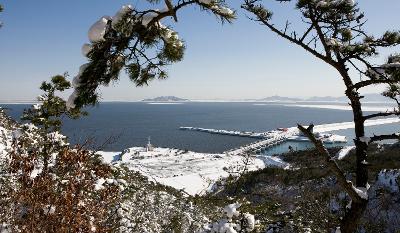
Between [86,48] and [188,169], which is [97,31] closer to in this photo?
[86,48]

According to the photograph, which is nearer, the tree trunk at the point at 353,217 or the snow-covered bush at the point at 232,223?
the tree trunk at the point at 353,217

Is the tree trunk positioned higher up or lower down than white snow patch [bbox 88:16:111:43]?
lower down

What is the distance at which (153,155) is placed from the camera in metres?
67.2

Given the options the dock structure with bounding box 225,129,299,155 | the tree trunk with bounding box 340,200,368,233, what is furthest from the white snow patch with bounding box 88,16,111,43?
the dock structure with bounding box 225,129,299,155

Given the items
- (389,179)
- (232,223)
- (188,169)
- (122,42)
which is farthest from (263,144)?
(122,42)

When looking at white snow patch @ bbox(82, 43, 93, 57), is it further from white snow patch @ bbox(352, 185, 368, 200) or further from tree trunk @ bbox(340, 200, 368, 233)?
tree trunk @ bbox(340, 200, 368, 233)

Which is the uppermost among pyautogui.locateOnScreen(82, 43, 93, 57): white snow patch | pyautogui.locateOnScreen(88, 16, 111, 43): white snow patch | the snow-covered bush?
A: pyautogui.locateOnScreen(88, 16, 111, 43): white snow patch

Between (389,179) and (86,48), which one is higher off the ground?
(86,48)

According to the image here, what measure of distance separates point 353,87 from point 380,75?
1.44 ft

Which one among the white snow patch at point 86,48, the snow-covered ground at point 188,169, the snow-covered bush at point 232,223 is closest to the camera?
the white snow patch at point 86,48

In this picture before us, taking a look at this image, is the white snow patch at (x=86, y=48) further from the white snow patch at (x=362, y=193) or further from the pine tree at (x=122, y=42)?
the white snow patch at (x=362, y=193)

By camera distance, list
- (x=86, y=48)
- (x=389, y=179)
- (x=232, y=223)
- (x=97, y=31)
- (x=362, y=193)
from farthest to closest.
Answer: (x=389, y=179), (x=232, y=223), (x=362, y=193), (x=86, y=48), (x=97, y=31)

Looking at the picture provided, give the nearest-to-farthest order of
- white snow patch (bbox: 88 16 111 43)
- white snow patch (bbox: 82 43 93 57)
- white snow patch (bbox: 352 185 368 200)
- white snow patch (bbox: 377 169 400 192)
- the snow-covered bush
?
white snow patch (bbox: 88 16 111 43) → white snow patch (bbox: 82 43 93 57) → white snow patch (bbox: 352 185 368 200) → the snow-covered bush → white snow patch (bbox: 377 169 400 192)

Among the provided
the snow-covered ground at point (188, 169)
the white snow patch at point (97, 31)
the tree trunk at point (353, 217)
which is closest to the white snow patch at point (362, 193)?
the tree trunk at point (353, 217)
